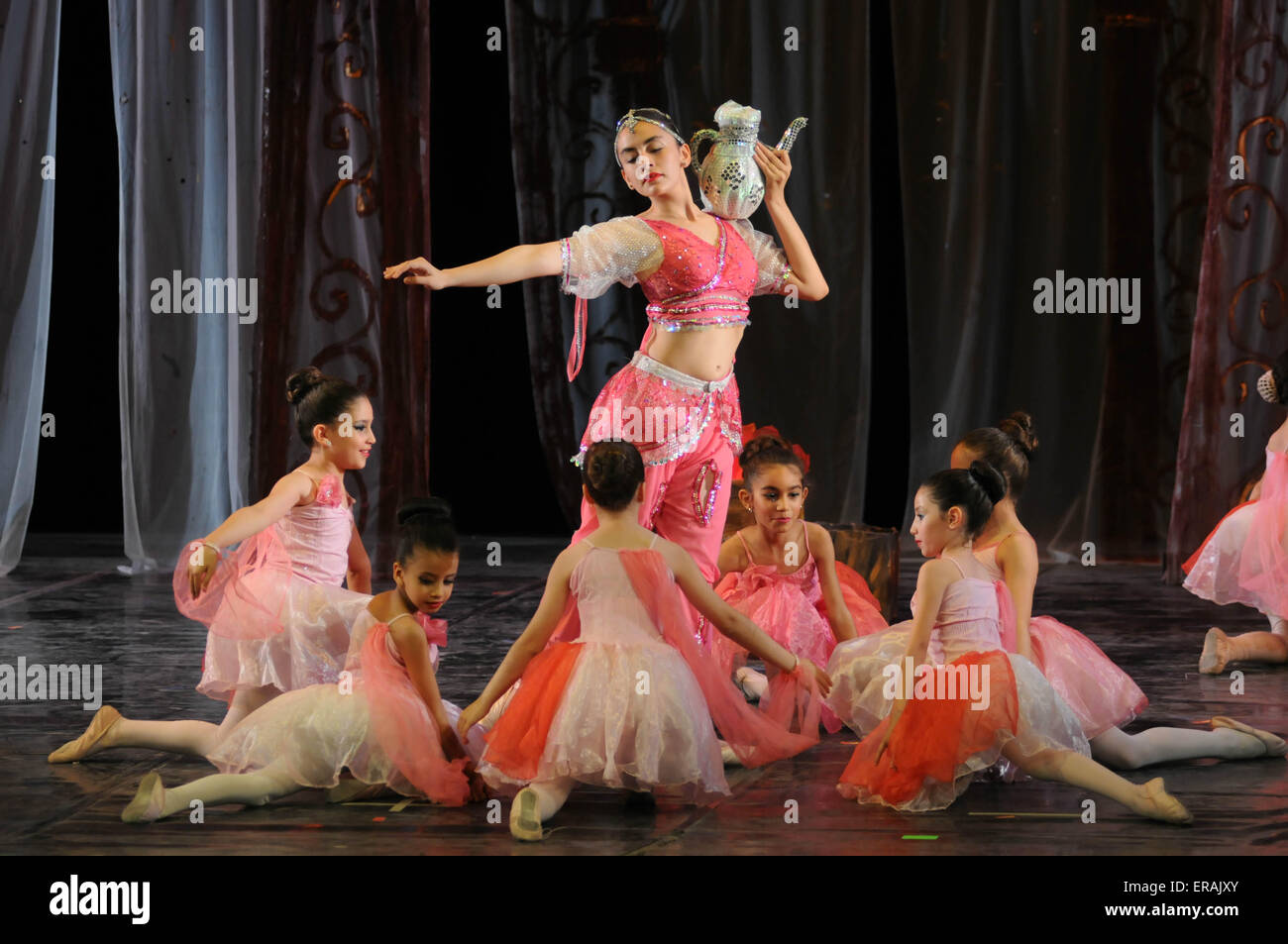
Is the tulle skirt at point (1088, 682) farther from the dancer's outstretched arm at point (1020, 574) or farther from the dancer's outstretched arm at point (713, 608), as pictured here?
the dancer's outstretched arm at point (713, 608)

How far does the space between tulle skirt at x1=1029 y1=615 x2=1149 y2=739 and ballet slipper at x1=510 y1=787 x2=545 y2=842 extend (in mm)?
1055

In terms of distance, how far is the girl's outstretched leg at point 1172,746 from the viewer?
9.91 ft

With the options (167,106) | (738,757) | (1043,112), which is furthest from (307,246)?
(738,757)

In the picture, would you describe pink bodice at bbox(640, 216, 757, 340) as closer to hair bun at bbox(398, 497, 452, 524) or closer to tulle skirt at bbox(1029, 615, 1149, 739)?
hair bun at bbox(398, 497, 452, 524)

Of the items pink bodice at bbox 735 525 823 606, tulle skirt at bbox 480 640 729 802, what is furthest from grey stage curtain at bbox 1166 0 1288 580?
tulle skirt at bbox 480 640 729 802

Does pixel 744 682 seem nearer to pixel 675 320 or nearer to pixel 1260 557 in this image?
pixel 675 320

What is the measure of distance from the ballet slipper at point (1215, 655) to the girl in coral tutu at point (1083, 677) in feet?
2.61

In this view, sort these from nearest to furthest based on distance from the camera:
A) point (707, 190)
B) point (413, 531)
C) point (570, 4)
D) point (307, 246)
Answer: point (413, 531), point (707, 190), point (307, 246), point (570, 4)

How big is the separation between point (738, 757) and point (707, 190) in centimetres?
125

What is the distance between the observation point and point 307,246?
576 cm

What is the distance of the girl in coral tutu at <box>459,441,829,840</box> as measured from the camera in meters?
2.70

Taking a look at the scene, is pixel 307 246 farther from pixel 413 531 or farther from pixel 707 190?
pixel 413 531

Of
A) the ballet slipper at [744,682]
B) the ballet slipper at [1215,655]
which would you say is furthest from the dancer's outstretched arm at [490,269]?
the ballet slipper at [1215,655]

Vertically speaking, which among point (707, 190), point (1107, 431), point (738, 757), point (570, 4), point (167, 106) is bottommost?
point (738, 757)
